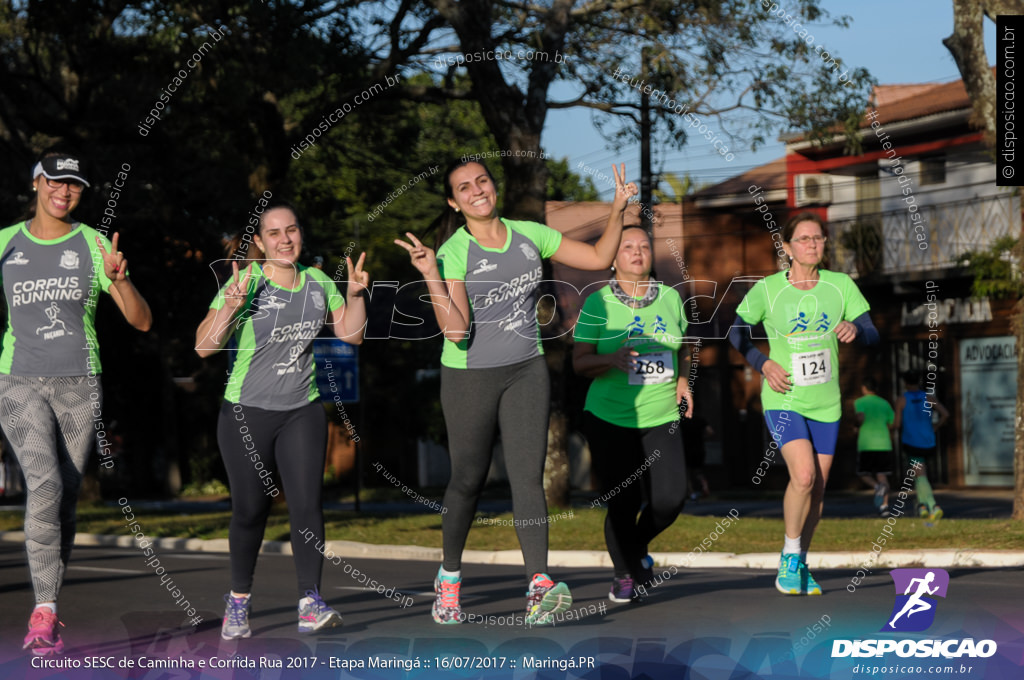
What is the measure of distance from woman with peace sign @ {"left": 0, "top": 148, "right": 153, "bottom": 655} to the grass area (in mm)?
6426

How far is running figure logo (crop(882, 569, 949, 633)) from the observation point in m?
5.78

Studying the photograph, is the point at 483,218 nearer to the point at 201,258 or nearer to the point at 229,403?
the point at 229,403

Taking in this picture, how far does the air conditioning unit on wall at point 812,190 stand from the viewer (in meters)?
28.0

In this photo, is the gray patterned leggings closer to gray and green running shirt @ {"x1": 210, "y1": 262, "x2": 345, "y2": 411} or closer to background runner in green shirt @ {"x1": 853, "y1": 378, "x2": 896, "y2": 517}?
gray and green running shirt @ {"x1": 210, "y1": 262, "x2": 345, "y2": 411}

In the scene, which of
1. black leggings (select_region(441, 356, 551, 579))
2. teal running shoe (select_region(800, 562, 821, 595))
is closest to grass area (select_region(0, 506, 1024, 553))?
teal running shoe (select_region(800, 562, 821, 595))

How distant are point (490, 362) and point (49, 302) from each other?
6.45 feet

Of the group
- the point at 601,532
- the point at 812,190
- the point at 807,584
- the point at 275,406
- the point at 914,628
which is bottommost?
the point at 601,532

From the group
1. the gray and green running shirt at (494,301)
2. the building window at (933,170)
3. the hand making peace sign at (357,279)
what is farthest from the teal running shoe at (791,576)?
the building window at (933,170)

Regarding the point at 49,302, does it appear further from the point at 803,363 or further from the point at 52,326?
the point at 803,363

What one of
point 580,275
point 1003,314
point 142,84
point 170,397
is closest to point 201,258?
point 142,84

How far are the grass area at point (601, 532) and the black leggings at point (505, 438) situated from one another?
202 inches

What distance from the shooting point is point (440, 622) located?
6.18 metres

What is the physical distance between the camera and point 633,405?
7086 millimetres

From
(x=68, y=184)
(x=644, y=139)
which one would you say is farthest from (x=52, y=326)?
Result: (x=644, y=139)
